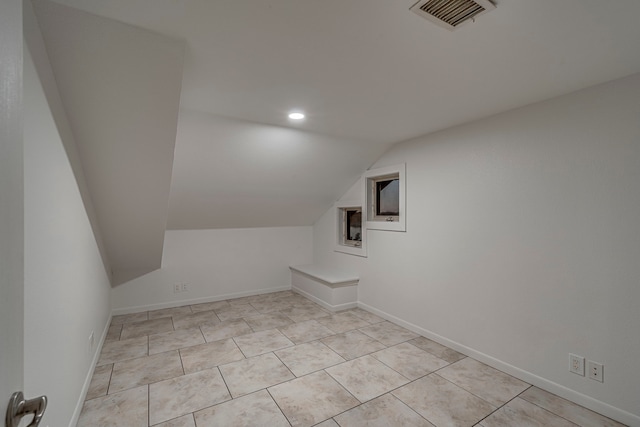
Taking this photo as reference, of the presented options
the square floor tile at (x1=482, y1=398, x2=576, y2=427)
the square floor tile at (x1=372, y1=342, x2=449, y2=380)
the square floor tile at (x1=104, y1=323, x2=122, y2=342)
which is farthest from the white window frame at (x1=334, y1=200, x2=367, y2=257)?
the square floor tile at (x1=104, y1=323, x2=122, y2=342)

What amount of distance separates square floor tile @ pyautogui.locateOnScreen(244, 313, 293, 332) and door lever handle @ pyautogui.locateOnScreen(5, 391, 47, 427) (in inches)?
114

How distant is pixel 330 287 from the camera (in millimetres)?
4039

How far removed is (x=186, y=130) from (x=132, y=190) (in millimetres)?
665

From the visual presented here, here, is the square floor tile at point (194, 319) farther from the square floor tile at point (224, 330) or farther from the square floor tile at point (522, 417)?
the square floor tile at point (522, 417)

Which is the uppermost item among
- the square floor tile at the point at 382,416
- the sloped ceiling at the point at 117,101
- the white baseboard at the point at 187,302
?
the sloped ceiling at the point at 117,101

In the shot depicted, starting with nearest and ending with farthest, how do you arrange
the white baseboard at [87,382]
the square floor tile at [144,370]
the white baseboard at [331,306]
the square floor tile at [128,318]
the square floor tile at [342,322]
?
the white baseboard at [87,382], the square floor tile at [144,370], the square floor tile at [342,322], the square floor tile at [128,318], the white baseboard at [331,306]

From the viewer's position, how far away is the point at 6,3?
56cm

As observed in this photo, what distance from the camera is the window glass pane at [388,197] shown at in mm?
3727

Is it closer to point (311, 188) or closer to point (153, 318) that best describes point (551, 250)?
point (311, 188)

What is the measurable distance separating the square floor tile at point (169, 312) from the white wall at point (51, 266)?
1564 mm

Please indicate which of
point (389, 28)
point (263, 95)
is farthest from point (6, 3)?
point (263, 95)

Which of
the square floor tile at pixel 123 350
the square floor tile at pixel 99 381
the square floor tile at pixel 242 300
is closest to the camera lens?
the square floor tile at pixel 99 381

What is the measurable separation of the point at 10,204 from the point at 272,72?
154 cm

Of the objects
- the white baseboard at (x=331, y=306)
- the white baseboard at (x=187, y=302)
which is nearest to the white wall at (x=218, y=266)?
the white baseboard at (x=187, y=302)
